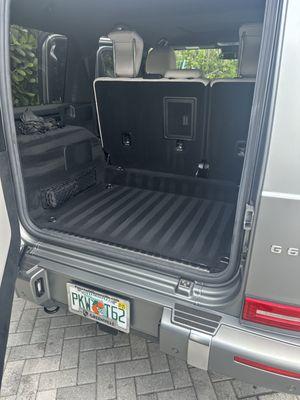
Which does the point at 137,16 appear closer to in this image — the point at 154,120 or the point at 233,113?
the point at 154,120

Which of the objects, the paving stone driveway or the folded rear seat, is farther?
the folded rear seat

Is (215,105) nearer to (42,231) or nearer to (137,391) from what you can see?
(42,231)

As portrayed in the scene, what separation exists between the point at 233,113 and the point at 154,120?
65 centimetres

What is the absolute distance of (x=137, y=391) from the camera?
1591 millimetres

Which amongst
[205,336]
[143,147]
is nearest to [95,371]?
[205,336]

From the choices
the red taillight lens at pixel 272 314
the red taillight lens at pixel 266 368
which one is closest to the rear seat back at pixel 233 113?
the red taillight lens at pixel 272 314

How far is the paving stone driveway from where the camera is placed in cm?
158

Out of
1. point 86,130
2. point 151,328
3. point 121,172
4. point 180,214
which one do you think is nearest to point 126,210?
point 180,214

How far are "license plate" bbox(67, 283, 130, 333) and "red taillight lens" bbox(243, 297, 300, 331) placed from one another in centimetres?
53

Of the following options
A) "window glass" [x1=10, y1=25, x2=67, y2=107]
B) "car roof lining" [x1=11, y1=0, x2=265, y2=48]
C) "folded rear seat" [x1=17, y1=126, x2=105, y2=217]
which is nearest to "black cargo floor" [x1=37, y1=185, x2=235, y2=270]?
"folded rear seat" [x1=17, y1=126, x2=105, y2=217]

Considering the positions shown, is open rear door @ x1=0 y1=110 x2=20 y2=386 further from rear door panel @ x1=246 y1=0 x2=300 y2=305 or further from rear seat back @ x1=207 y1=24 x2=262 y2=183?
rear seat back @ x1=207 y1=24 x2=262 y2=183

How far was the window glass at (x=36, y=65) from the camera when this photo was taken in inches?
99.0

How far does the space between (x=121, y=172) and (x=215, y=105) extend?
1.09 m

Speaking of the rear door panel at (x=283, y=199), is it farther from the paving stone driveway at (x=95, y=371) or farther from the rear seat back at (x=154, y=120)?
the rear seat back at (x=154, y=120)
